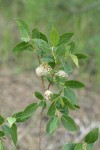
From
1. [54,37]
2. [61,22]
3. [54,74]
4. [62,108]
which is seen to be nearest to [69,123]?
[62,108]

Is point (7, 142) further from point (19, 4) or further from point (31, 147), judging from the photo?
point (19, 4)

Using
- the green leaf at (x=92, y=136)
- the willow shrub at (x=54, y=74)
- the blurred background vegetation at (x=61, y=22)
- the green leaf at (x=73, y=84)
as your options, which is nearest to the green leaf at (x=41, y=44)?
the willow shrub at (x=54, y=74)

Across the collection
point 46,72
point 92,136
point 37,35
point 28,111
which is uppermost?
point 37,35

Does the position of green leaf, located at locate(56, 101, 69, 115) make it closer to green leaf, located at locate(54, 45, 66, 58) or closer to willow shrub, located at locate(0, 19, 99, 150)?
willow shrub, located at locate(0, 19, 99, 150)

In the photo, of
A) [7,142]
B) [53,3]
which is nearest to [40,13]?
[53,3]

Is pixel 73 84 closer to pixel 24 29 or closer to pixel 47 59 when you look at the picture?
pixel 47 59

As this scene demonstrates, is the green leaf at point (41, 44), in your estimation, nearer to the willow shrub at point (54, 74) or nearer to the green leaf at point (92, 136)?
the willow shrub at point (54, 74)
